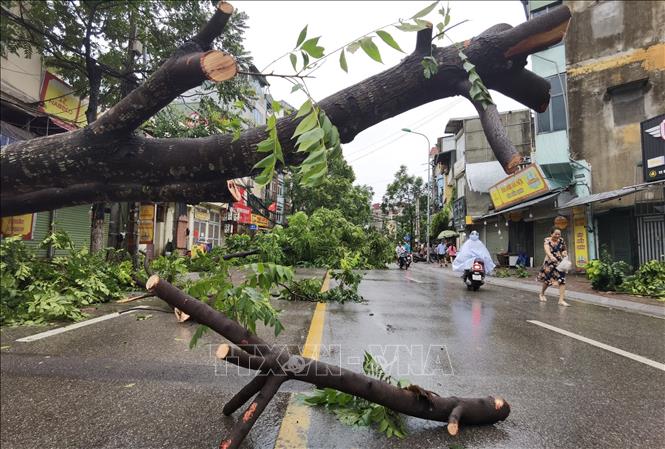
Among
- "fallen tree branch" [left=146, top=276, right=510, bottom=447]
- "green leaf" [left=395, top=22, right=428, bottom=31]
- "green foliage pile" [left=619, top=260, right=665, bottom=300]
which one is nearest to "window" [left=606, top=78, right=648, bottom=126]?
"green foliage pile" [left=619, top=260, right=665, bottom=300]

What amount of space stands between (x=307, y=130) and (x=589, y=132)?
17.7 m

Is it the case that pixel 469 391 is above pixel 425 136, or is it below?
below

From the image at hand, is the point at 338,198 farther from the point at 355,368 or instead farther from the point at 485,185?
the point at 355,368

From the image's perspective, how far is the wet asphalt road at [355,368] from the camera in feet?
7.54

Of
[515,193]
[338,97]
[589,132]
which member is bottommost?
[338,97]

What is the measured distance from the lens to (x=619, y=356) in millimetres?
4199

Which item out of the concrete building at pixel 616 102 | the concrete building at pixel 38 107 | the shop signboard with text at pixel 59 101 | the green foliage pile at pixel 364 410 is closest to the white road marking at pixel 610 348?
the green foliage pile at pixel 364 410

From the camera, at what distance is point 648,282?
10.0 meters

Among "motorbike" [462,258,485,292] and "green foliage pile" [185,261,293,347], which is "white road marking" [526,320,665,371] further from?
"motorbike" [462,258,485,292]

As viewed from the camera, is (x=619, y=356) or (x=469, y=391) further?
(x=619, y=356)

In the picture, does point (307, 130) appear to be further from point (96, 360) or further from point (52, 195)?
point (96, 360)

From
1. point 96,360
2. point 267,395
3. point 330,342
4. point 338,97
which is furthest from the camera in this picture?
point 330,342

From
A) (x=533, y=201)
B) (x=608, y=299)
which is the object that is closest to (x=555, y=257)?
(x=608, y=299)

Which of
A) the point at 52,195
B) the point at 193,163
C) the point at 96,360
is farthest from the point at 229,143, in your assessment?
the point at 96,360
